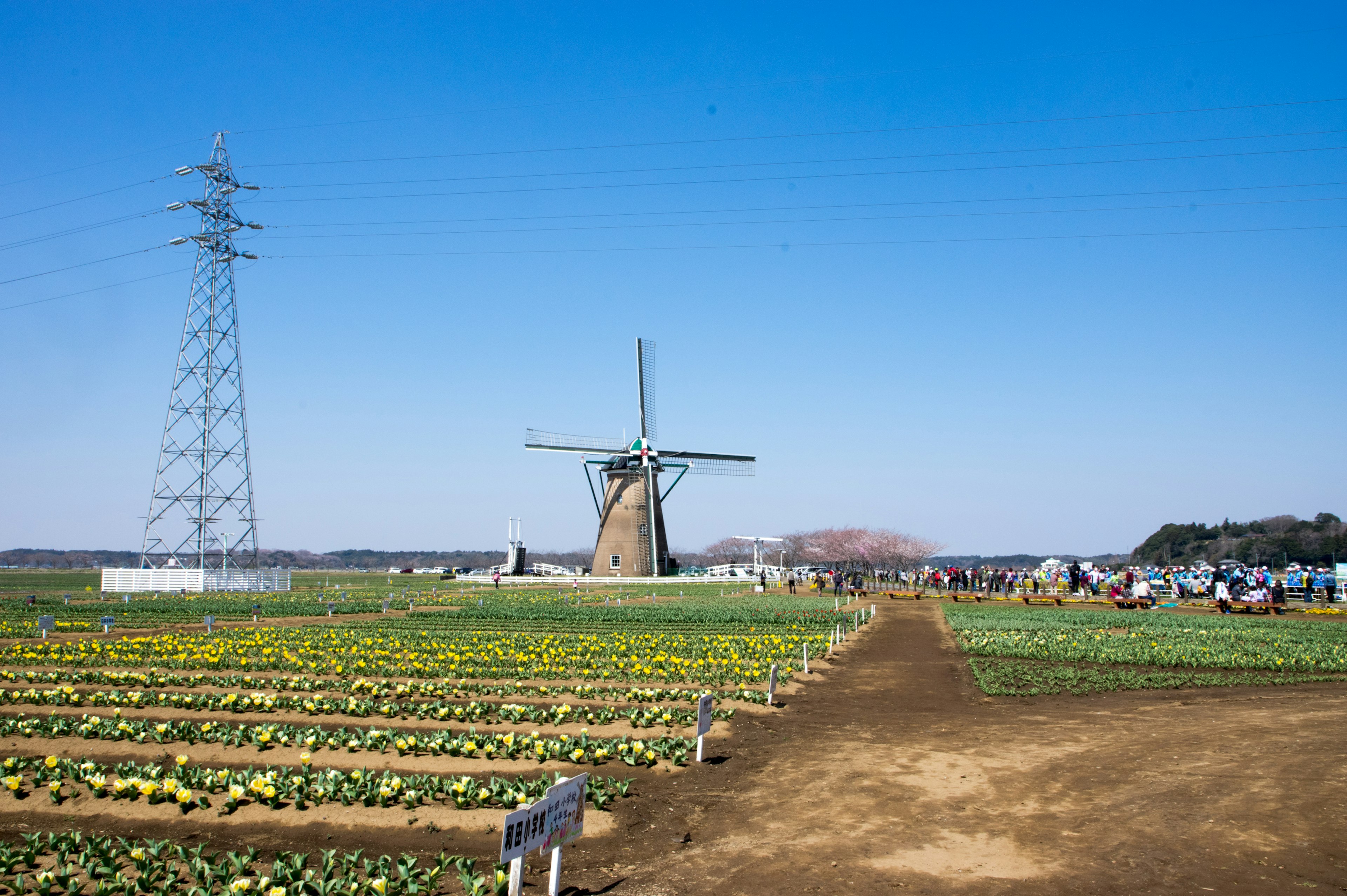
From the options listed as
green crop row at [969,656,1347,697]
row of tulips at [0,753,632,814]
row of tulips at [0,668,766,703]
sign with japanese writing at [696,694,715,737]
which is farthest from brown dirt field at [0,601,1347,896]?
green crop row at [969,656,1347,697]

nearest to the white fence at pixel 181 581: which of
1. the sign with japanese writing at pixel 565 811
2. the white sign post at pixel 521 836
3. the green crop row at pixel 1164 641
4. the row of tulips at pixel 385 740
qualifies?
the green crop row at pixel 1164 641

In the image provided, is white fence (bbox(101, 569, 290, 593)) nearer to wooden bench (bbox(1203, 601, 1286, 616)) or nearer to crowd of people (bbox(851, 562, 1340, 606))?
crowd of people (bbox(851, 562, 1340, 606))

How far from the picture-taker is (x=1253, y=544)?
137125mm

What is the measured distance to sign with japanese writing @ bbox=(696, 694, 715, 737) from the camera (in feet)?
38.8

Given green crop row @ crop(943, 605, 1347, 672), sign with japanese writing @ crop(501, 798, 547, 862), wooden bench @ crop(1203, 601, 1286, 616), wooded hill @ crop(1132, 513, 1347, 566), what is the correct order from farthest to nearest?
wooded hill @ crop(1132, 513, 1347, 566), wooden bench @ crop(1203, 601, 1286, 616), green crop row @ crop(943, 605, 1347, 672), sign with japanese writing @ crop(501, 798, 547, 862)

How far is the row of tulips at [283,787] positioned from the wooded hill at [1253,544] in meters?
131

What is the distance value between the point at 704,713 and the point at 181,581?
178 feet

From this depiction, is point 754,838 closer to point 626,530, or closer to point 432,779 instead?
point 432,779

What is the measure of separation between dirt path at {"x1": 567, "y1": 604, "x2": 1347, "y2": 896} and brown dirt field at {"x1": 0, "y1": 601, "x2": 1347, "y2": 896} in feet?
0.10

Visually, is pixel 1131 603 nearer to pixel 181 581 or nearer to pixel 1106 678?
pixel 1106 678

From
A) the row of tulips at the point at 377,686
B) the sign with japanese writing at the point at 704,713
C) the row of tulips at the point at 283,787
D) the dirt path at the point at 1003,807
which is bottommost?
the dirt path at the point at 1003,807

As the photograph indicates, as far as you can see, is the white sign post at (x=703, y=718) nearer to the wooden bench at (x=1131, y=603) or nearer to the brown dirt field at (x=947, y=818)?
the brown dirt field at (x=947, y=818)

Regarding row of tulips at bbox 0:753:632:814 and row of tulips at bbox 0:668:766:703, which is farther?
row of tulips at bbox 0:668:766:703

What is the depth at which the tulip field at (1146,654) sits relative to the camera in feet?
64.8
